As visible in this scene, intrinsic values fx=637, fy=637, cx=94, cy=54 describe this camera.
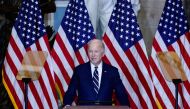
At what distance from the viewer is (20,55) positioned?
29.4ft

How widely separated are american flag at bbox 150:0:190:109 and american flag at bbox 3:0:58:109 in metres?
1.48

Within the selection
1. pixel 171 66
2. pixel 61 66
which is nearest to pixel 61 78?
pixel 61 66

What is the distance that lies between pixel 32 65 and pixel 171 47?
2.02m

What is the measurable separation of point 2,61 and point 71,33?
111cm

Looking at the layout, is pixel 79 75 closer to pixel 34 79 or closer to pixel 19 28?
pixel 34 79

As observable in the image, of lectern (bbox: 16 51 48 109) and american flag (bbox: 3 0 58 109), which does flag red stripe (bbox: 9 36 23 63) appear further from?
lectern (bbox: 16 51 48 109)

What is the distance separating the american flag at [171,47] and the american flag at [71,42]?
0.98 metres

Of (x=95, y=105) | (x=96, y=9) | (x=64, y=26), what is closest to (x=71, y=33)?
(x=64, y=26)

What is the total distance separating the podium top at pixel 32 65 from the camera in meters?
8.38

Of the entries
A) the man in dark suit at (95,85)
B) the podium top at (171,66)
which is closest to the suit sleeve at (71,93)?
the man in dark suit at (95,85)

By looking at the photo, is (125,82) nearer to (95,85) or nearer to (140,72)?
(140,72)

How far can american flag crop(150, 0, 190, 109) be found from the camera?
29.5 ft

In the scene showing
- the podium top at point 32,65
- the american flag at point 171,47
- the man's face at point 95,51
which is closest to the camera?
the man's face at point 95,51

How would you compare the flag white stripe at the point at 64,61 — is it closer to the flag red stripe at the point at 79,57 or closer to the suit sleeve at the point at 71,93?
the flag red stripe at the point at 79,57
